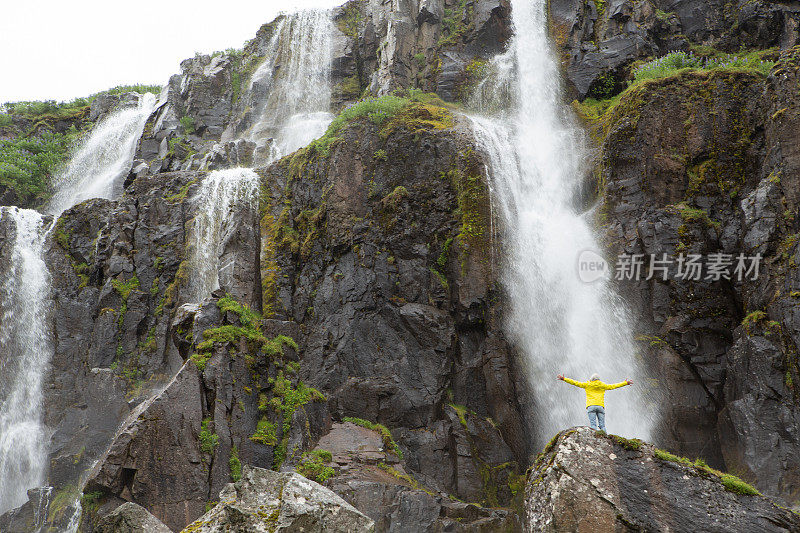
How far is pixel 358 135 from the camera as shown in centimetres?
1875

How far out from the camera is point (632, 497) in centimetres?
586

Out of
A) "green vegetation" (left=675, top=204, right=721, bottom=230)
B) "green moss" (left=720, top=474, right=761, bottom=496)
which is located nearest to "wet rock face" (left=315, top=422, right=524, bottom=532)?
"green moss" (left=720, top=474, right=761, bottom=496)

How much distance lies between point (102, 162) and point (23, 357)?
14.3 metres

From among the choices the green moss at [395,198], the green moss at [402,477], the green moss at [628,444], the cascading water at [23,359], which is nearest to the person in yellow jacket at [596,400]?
the green moss at [628,444]

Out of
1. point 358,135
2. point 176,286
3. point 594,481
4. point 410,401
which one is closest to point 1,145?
point 176,286

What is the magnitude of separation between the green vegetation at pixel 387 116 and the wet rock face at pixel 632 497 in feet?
46.8

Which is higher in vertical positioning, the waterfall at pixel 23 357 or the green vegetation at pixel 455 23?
the green vegetation at pixel 455 23

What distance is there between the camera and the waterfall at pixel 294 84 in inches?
1028

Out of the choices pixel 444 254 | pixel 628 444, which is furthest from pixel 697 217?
pixel 628 444

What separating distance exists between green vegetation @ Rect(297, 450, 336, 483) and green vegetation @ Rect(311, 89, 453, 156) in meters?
10.2

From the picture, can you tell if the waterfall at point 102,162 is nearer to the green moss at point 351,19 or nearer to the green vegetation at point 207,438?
the green moss at point 351,19

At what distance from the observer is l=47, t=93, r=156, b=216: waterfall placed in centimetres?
2741

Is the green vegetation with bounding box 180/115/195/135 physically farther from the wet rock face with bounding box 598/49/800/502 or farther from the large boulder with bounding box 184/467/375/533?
the large boulder with bounding box 184/467/375/533

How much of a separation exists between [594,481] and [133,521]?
4.89 metres
